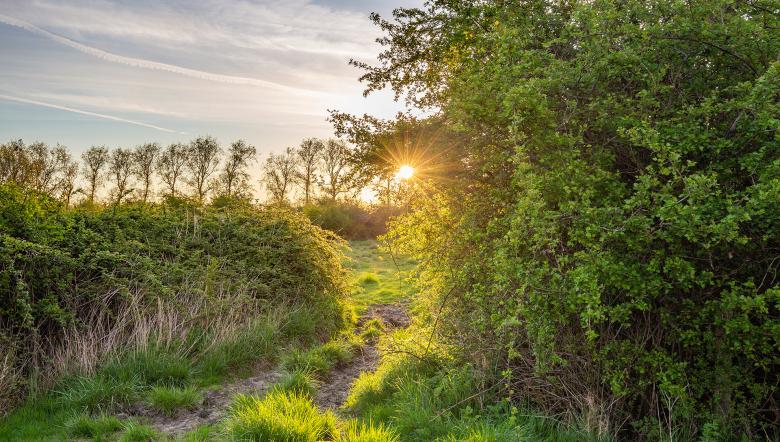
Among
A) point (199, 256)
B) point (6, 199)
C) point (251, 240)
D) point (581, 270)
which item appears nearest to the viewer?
point (581, 270)

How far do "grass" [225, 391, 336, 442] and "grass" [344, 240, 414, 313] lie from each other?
4877 mm

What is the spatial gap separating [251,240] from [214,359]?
3.97m

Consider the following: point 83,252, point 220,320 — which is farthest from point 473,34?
point 83,252

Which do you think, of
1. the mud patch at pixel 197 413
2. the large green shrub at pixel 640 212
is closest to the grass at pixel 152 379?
the mud patch at pixel 197 413

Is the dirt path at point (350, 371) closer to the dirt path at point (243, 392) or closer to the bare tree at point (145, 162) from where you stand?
the dirt path at point (243, 392)

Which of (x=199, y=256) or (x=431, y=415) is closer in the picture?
(x=431, y=415)

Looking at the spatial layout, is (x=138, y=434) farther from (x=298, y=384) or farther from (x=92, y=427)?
(x=298, y=384)

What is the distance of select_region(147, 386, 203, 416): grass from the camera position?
20.6ft

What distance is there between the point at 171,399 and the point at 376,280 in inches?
460

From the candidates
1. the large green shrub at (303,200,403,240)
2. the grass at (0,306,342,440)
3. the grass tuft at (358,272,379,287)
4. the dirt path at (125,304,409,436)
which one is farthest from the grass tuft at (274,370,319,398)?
the large green shrub at (303,200,403,240)

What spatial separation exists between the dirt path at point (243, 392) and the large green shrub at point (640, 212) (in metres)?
2.87

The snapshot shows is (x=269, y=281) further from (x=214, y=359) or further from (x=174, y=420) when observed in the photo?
(x=174, y=420)

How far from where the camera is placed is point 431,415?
521 cm

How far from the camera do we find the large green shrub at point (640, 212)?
13.2 ft
